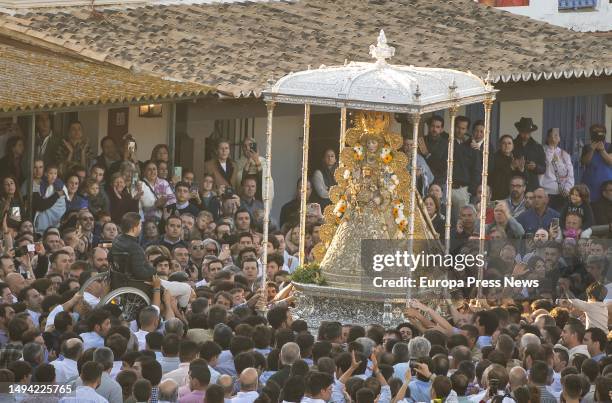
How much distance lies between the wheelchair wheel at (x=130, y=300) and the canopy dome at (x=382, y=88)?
2.84 m

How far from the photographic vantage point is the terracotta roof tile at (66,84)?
1032 inches

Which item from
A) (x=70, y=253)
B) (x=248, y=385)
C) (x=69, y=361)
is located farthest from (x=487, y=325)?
(x=70, y=253)

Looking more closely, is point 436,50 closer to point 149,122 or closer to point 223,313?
point 149,122

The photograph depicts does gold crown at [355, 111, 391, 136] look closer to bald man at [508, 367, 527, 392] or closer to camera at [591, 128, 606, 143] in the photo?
bald man at [508, 367, 527, 392]

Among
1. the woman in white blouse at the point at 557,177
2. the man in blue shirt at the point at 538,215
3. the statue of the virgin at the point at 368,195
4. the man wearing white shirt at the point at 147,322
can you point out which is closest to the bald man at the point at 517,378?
the man wearing white shirt at the point at 147,322

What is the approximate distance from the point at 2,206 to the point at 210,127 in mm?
4787

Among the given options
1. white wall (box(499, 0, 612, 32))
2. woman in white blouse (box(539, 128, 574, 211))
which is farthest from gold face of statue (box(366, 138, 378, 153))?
white wall (box(499, 0, 612, 32))

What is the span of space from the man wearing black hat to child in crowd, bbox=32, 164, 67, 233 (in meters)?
6.80

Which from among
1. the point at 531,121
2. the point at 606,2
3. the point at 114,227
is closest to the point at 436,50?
the point at 531,121

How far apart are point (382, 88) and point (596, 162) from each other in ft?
29.3

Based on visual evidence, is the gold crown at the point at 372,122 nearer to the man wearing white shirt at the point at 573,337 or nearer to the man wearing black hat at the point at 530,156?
the man wearing white shirt at the point at 573,337

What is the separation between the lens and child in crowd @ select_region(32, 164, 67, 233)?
25812 millimetres

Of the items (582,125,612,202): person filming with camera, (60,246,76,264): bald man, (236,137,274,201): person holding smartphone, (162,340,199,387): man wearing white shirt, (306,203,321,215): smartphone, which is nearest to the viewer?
(162,340,199,387): man wearing white shirt

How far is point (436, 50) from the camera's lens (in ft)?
99.9
